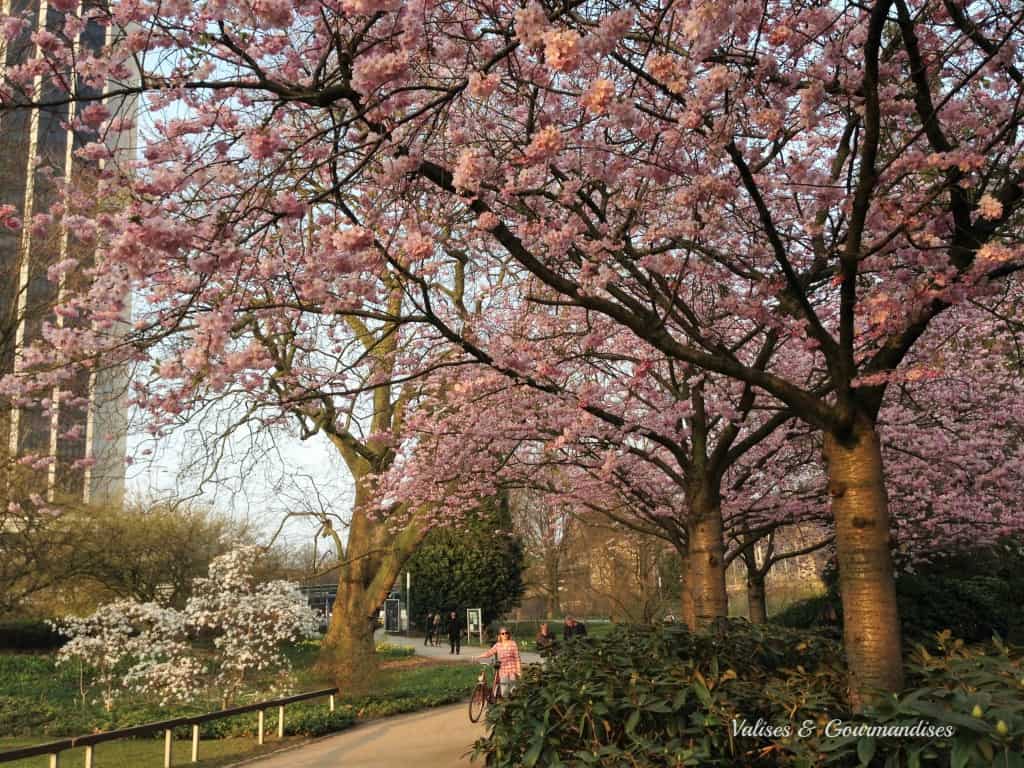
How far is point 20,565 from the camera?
1959 cm

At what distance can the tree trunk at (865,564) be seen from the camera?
4555 millimetres

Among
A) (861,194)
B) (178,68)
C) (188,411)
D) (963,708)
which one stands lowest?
(963,708)

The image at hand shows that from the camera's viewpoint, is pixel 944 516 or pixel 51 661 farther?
pixel 51 661

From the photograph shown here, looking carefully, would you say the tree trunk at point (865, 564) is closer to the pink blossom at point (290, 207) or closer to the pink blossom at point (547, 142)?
the pink blossom at point (547, 142)

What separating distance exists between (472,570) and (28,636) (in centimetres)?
1495

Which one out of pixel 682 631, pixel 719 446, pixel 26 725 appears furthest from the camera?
pixel 26 725

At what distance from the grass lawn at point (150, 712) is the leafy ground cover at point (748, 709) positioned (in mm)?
5108

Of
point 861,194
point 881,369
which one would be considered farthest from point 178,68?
point 881,369

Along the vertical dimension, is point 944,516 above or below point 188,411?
below

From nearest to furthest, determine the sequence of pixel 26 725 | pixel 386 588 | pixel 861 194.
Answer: pixel 861 194
pixel 26 725
pixel 386 588

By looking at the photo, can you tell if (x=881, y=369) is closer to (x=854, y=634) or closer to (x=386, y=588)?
(x=854, y=634)

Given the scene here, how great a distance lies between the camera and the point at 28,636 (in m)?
23.6

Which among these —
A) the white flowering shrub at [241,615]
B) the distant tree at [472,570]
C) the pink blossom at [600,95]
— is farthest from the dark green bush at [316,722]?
the distant tree at [472,570]

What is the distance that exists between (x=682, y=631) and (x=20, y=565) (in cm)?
1823
